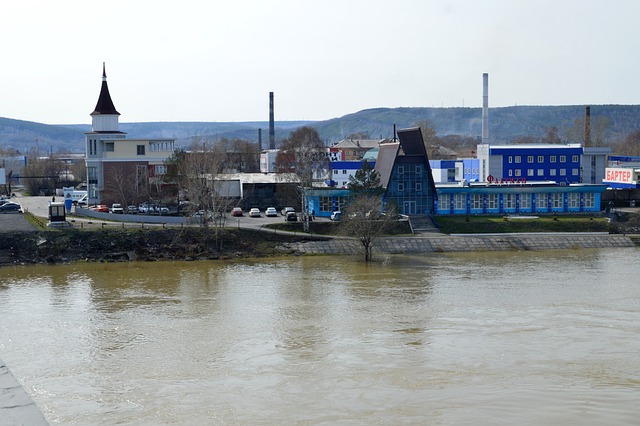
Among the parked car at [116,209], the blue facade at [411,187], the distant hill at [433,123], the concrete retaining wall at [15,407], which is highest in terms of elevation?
the distant hill at [433,123]

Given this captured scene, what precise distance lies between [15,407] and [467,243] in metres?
21.5

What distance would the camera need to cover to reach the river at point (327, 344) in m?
10.8

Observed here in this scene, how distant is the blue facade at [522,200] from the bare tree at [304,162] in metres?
5.49

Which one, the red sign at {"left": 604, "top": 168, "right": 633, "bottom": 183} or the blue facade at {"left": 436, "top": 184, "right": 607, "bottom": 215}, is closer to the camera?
the blue facade at {"left": 436, "top": 184, "right": 607, "bottom": 215}

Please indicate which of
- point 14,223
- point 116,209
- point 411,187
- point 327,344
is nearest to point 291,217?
point 411,187

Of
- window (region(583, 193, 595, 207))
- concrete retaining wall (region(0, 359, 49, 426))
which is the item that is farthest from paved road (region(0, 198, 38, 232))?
window (region(583, 193, 595, 207))

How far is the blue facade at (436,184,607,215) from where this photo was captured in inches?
1252

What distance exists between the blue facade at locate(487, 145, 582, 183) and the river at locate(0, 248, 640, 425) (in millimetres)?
16827

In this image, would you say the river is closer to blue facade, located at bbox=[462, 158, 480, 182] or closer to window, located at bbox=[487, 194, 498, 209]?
window, located at bbox=[487, 194, 498, 209]

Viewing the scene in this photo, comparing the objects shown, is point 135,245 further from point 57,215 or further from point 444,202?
point 444,202

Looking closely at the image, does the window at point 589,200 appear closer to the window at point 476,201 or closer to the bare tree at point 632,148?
the window at point 476,201

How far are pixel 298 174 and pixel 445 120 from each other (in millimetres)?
134645

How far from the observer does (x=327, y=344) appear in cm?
1407

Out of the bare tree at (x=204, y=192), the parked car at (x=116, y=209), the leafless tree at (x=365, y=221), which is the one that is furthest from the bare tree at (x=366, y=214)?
the parked car at (x=116, y=209)
